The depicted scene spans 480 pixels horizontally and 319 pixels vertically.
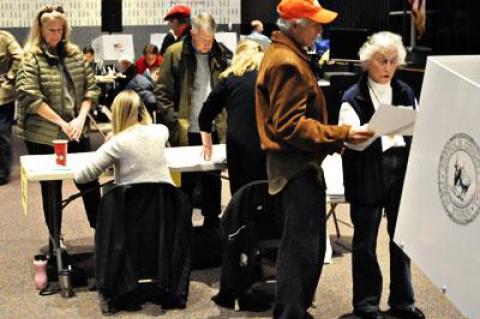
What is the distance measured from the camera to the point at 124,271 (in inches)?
159

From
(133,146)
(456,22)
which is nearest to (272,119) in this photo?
(133,146)

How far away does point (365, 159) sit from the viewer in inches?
146

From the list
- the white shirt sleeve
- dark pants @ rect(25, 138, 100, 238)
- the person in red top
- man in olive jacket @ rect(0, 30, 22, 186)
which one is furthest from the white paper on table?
the person in red top

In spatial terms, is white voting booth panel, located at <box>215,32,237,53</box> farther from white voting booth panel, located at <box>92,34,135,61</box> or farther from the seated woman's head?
the seated woman's head

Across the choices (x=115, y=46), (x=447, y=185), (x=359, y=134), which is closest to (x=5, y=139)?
(x=115, y=46)

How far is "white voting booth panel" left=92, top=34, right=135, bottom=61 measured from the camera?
10078mm

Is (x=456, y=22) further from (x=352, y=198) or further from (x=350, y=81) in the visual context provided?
(x=352, y=198)

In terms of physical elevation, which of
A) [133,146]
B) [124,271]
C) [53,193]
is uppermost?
[133,146]

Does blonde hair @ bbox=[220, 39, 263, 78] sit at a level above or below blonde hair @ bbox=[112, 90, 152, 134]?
above

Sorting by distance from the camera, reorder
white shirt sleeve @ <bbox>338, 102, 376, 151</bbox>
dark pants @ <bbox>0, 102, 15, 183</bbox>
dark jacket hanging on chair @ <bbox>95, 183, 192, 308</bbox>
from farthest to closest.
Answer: dark pants @ <bbox>0, 102, 15, 183</bbox>, dark jacket hanging on chair @ <bbox>95, 183, 192, 308</bbox>, white shirt sleeve @ <bbox>338, 102, 376, 151</bbox>

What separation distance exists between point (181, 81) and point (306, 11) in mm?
1716

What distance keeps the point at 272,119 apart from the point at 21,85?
1.89 metres

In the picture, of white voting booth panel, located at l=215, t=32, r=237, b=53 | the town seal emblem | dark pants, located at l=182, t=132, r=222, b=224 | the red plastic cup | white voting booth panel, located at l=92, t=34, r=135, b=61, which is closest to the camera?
the town seal emblem

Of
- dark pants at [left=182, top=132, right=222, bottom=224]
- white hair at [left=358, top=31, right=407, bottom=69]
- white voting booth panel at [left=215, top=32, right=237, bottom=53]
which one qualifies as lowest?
dark pants at [left=182, top=132, right=222, bottom=224]
